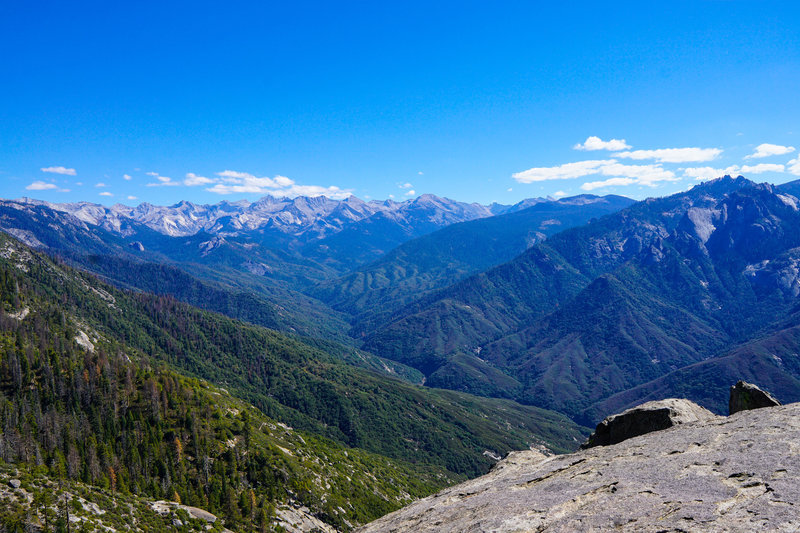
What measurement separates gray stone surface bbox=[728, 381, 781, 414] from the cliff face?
22.7 ft

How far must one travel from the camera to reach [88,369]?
5477 inches

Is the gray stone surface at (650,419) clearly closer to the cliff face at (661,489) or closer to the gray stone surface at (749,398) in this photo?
the gray stone surface at (749,398)

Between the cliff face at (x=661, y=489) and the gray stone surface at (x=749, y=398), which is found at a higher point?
the cliff face at (x=661, y=489)

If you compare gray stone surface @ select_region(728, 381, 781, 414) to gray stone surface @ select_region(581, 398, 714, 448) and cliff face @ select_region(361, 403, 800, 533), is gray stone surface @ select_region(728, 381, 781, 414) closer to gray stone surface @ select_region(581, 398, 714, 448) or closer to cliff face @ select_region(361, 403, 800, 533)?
gray stone surface @ select_region(581, 398, 714, 448)

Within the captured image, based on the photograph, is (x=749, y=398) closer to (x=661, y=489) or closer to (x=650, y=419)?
(x=650, y=419)

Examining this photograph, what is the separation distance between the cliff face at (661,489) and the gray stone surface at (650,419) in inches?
123

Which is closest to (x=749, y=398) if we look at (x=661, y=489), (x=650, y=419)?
(x=650, y=419)

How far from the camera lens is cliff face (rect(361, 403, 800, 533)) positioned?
1402 centimetres

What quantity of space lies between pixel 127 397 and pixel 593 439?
142855 millimetres

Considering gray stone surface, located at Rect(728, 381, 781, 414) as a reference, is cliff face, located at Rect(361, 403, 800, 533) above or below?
above

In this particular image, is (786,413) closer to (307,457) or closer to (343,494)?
(343,494)

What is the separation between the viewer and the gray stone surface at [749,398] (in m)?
29.5

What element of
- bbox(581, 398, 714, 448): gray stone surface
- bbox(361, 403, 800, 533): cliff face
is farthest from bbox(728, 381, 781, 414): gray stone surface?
bbox(361, 403, 800, 533): cliff face

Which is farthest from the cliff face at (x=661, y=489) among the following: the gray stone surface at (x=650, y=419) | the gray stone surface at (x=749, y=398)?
the gray stone surface at (x=749, y=398)
